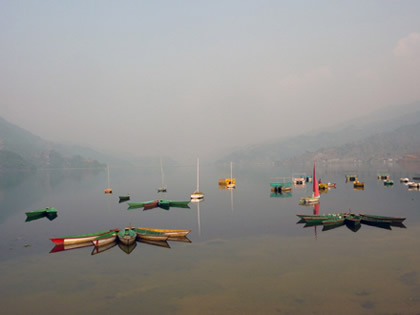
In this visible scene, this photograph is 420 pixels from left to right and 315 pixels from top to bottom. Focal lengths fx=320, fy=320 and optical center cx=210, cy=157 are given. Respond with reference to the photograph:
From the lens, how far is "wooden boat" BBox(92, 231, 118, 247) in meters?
53.8

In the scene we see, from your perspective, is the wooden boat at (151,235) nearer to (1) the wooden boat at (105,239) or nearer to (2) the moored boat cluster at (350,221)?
(1) the wooden boat at (105,239)

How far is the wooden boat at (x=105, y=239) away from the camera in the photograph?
5384cm

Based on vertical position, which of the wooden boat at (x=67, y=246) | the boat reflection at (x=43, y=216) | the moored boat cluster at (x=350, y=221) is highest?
the moored boat cluster at (x=350, y=221)

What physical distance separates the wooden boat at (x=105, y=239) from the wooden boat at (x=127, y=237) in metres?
1.23

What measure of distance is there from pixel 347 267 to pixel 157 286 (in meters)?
25.2

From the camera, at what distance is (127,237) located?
54781mm

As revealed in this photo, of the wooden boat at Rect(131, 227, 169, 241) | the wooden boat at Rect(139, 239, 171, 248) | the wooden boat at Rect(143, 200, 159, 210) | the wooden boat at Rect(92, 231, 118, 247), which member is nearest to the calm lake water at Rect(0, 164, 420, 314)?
the wooden boat at Rect(139, 239, 171, 248)

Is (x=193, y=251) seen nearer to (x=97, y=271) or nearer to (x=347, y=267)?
(x=97, y=271)

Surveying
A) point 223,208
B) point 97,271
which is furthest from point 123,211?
point 97,271

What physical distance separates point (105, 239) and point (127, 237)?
3724 millimetres

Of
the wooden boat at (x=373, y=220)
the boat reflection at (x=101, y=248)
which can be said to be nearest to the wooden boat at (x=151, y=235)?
the boat reflection at (x=101, y=248)

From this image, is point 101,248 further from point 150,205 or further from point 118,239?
point 150,205

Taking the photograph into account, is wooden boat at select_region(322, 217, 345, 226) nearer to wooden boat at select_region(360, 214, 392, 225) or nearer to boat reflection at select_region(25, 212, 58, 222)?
wooden boat at select_region(360, 214, 392, 225)

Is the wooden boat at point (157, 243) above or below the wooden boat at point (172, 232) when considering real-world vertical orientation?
below
